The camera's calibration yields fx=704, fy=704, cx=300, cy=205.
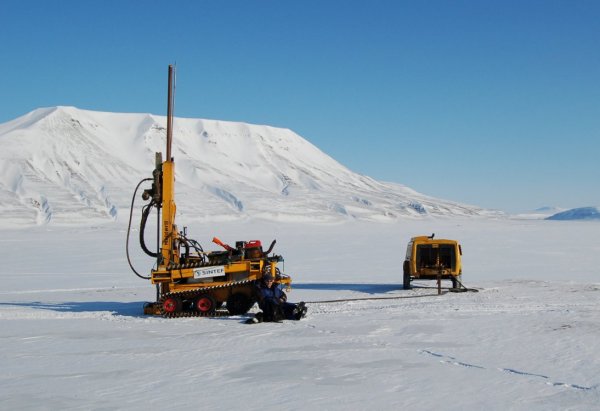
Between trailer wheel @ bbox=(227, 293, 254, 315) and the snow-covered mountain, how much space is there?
3244 inches

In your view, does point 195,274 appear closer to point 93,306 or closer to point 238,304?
point 238,304

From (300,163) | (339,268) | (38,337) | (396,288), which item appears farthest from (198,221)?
(38,337)

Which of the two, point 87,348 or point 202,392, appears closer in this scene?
point 202,392

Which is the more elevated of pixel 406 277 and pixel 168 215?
pixel 168 215

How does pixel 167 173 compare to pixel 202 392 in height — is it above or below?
above

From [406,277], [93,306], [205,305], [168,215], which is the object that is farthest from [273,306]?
[406,277]

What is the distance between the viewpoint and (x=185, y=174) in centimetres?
13362

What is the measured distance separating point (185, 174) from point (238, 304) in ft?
400

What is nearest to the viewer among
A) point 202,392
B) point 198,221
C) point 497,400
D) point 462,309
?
point 497,400

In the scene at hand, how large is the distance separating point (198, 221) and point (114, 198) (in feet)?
56.7

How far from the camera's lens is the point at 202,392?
7246 mm

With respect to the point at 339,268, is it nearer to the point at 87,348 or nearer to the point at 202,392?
the point at 87,348

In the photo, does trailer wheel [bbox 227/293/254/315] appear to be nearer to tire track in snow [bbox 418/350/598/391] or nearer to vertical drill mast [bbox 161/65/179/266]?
vertical drill mast [bbox 161/65/179/266]

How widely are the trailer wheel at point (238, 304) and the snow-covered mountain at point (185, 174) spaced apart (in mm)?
82399
